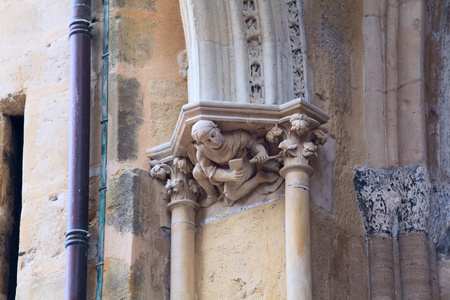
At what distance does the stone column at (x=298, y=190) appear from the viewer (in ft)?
17.1

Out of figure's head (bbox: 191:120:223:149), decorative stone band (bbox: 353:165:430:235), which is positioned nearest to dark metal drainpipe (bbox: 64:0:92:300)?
figure's head (bbox: 191:120:223:149)

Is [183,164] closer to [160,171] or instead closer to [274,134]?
[160,171]

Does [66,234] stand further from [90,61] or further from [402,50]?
[402,50]

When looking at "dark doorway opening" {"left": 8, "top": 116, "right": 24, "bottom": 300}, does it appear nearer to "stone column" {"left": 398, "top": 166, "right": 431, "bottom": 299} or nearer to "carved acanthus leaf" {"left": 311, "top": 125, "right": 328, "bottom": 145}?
"carved acanthus leaf" {"left": 311, "top": 125, "right": 328, "bottom": 145}

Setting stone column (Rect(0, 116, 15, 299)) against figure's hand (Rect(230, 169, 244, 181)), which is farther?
stone column (Rect(0, 116, 15, 299))

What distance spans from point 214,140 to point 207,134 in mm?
40

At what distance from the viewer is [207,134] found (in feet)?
17.7

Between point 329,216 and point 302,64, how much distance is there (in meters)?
0.68

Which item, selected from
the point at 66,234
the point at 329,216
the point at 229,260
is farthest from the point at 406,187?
the point at 66,234

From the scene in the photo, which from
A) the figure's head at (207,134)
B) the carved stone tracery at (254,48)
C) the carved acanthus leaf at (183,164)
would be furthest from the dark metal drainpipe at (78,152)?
the carved stone tracery at (254,48)

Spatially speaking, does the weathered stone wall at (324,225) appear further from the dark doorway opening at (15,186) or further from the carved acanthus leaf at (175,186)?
the dark doorway opening at (15,186)

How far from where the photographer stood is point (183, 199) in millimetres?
5680

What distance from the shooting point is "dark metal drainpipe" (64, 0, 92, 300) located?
555 centimetres

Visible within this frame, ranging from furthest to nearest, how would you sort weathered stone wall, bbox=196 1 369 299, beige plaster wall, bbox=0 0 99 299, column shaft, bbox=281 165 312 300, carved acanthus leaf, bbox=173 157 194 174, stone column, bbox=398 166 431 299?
beige plaster wall, bbox=0 0 99 299, carved acanthus leaf, bbox=173 157 194 174, stone column, bbox=398 166 431 299, weathered stone wall, bbox=196 1 369 299, column shaft, bbox=281 165 312 300
